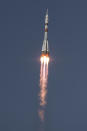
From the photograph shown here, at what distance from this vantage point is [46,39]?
11238 centimetres

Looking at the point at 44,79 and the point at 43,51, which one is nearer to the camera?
the point at 43,51

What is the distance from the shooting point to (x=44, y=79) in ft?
388

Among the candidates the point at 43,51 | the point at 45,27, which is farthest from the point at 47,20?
the point at 43,51

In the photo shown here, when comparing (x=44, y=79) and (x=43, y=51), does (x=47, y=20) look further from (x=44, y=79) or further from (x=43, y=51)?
(x=44, y=79)

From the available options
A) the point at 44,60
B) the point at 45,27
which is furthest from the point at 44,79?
the point at 45,27

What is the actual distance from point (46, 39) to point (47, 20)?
7.39 meters

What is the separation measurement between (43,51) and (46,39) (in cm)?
588

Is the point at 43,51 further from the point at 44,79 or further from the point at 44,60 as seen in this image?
the point at 44,79

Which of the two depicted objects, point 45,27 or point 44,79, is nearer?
point 45,27

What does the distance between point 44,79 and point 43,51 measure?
14.2 meters

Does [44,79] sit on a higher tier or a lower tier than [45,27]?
lower

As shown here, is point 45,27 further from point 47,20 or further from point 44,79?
point 44,79

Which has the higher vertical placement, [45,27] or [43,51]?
[45,27]

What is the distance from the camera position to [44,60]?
349 feet
